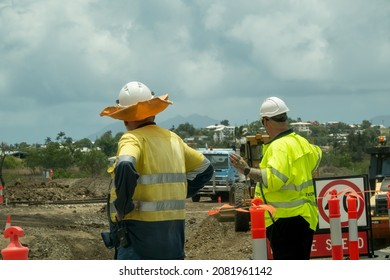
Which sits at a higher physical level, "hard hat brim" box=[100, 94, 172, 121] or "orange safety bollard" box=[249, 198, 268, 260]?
"hard hat brim" box=[100, 94, 172, 121]

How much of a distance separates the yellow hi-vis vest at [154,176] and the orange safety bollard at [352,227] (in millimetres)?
5687

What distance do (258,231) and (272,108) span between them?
4.33 feet

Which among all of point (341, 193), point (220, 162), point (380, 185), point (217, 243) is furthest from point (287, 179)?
point (220, 162)

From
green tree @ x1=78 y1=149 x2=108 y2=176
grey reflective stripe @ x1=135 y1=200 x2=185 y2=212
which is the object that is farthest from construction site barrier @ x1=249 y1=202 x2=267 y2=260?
green tree @ x1=78 y1=149 x2=108 y2=176

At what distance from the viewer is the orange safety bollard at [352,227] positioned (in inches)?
469

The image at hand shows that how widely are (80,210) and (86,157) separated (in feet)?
163

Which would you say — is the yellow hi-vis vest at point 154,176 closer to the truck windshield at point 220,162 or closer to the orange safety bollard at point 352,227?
the orange safety bollard at point 352,227

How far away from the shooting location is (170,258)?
657cm

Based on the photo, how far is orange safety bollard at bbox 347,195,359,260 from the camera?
11914 millimetres

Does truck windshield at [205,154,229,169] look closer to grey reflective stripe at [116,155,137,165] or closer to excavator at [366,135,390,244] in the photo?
excavator at [366,135,390,244]

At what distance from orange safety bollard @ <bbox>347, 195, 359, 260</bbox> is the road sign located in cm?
33

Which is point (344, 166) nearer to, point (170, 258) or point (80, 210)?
point (80, 210)

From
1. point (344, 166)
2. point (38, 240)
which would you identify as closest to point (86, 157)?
point (344, 166)

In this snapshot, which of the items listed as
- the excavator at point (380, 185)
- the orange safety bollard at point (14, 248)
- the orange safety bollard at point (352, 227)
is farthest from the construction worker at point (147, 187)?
the excavator at point (380, 185)
